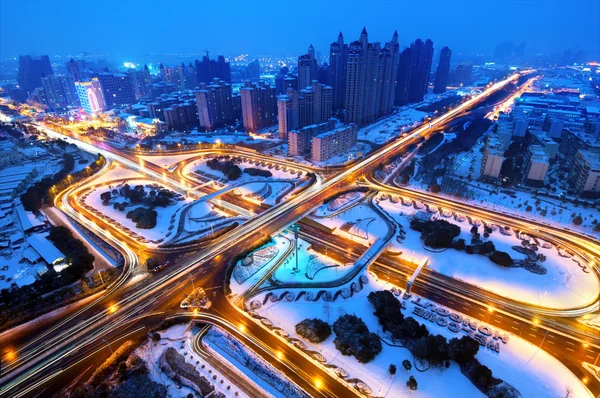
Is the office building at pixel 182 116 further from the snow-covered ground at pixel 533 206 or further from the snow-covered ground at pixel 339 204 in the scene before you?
the snow-covered ground at pixel 533 206

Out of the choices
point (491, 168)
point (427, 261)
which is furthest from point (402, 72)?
point (427, 261)

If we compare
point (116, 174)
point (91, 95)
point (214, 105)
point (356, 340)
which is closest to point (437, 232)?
point (356, 340)

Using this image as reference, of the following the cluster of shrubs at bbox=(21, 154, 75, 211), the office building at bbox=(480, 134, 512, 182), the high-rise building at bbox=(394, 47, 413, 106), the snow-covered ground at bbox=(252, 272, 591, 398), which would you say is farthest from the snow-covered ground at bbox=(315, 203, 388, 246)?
the high-rise building at bbox=(394, 47, 413, 106)

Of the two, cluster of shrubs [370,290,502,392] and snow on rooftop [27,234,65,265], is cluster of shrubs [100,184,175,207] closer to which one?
snow on rooftop [27,234,65,265]

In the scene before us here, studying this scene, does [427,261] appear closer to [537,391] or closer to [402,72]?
[537,391]

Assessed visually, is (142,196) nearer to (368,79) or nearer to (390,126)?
(368,79)
